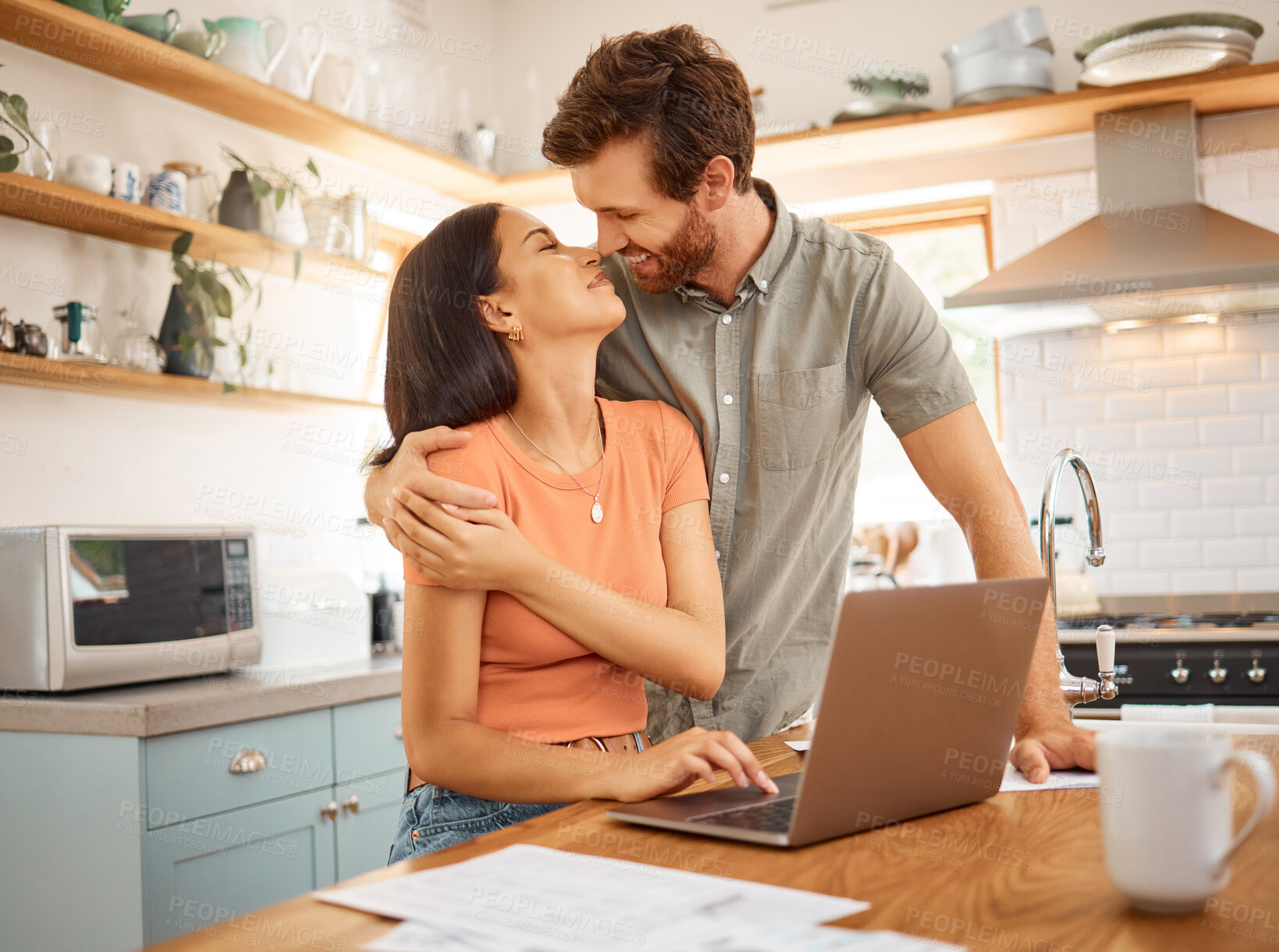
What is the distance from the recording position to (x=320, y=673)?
2789 mm

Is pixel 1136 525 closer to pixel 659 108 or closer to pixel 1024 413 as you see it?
pixel 1024 413

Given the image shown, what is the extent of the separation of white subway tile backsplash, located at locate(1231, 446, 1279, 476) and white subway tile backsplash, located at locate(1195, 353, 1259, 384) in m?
0.22

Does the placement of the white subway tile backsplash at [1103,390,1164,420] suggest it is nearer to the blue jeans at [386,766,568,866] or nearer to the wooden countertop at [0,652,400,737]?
the wooden countertop at [0,652,400,737]

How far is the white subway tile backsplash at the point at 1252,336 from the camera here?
357 centimetres

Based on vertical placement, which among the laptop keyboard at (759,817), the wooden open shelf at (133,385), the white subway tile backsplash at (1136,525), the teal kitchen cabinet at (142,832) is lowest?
the teal kitchen cabinet at (142,832)

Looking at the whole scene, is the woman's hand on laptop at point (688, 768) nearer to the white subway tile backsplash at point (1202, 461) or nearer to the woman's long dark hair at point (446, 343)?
the woman's long dark hair at point (446, 343)

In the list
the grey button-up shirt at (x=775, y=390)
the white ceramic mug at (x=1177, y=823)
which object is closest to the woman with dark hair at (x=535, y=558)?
the grey button-up shirt at (x=775, y=390)

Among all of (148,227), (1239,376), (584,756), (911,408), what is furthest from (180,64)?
(1239,376)

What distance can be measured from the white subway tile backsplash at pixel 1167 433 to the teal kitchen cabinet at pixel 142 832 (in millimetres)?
2798

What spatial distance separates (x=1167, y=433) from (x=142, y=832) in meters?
3.19

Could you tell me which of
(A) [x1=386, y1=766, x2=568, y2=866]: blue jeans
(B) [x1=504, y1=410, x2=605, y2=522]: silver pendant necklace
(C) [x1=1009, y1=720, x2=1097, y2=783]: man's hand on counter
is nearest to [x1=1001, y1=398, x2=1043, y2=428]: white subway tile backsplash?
(B) [x1=504, y1=410, x2=605, y2=522]: silver pendant necklace

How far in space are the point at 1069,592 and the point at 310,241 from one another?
2565mm

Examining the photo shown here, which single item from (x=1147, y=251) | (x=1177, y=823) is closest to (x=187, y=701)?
(x=1177, y=823)

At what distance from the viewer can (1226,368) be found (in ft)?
11.9
